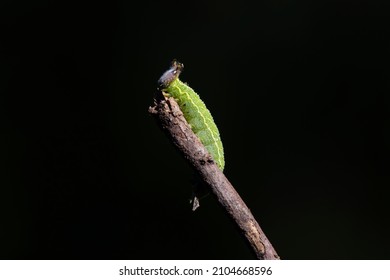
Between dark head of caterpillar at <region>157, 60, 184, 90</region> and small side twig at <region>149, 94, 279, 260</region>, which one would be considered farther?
dark head of caterpillar at <region>157, 60, 184, 90</region>

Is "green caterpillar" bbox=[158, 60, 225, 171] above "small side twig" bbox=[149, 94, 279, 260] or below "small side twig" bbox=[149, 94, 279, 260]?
above

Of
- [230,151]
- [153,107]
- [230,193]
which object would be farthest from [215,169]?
[230,151]

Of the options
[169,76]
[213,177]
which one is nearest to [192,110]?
[169,76]

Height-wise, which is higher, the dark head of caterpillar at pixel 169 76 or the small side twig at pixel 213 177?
the dark head of caterpillar at pixel 169 76
